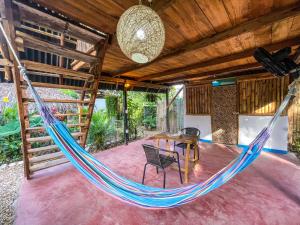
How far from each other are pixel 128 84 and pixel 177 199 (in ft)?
13.6

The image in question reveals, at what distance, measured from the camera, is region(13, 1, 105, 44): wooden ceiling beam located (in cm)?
158

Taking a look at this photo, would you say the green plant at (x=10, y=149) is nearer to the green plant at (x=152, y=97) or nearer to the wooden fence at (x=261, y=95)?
the green plant at (x=152, y=97)

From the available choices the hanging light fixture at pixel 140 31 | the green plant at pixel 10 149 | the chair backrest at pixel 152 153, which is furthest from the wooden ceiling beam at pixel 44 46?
the green plant at pixel 10 149

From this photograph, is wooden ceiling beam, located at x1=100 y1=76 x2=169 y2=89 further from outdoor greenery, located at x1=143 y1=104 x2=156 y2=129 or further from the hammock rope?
the hammock rope

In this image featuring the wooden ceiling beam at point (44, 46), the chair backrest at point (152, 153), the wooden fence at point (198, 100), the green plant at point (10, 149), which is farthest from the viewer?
the wooden fence at point (198, 100)

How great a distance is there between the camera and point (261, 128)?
14.2 feet

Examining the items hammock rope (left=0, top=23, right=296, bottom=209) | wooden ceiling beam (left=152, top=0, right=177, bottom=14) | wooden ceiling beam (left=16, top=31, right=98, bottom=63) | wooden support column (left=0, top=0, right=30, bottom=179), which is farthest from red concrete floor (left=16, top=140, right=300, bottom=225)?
wooden ceiling beam (left=152, top=0, right=177, bottom=14)

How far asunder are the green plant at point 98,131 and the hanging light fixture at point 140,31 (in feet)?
12.2

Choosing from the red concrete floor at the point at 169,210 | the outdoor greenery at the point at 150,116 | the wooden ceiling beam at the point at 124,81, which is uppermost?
the wooden ceiling beam at the point at 124,81

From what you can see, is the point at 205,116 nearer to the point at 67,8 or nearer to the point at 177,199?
the point at 177,199

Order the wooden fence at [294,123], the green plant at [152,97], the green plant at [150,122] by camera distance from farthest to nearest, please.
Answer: the green plant at [150,122]
the green plant at [152,97]
the wooden fence at [294,123]

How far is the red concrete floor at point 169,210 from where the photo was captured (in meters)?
1.75

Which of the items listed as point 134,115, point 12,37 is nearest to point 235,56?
point 12,37

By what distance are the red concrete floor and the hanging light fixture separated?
74.4 inches
